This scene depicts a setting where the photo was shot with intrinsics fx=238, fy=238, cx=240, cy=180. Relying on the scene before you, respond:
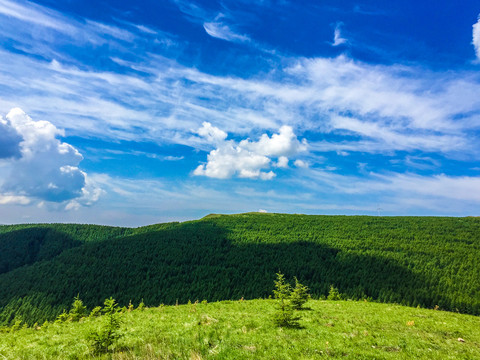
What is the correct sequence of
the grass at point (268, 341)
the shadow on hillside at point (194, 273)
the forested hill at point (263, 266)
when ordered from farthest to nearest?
the shadow on hillside at point (194, 273) → the forested hill at point (263, 266) → the grass at point (268, 341)

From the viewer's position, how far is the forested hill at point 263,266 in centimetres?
7969

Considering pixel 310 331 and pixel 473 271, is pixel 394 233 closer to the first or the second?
pixel 473 271

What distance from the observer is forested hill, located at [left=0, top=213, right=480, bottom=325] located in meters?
79.7

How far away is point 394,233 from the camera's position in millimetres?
141875

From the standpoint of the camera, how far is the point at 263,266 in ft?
360

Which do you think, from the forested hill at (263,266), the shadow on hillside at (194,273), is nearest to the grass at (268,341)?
the forested hill at (263,266)

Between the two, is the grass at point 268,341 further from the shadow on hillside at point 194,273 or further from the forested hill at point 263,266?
the shadow on hillside at point 194,273

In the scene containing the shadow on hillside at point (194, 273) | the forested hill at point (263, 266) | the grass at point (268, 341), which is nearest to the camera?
the grass at point (268, 341)

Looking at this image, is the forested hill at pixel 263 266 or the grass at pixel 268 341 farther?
the forested hill at pixel 263 266

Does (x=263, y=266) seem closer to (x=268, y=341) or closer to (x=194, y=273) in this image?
(x=194, y=273)

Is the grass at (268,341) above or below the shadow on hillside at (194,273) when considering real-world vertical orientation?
above

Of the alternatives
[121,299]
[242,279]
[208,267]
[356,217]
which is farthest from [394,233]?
[121,299]

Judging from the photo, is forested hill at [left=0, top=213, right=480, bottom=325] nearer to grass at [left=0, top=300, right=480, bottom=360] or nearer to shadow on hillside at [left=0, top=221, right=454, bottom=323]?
shadow on hillside at [left=0, top=221, right=454, bottom=323]

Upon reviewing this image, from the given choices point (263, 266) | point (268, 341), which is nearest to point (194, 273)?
point (263, 266)
